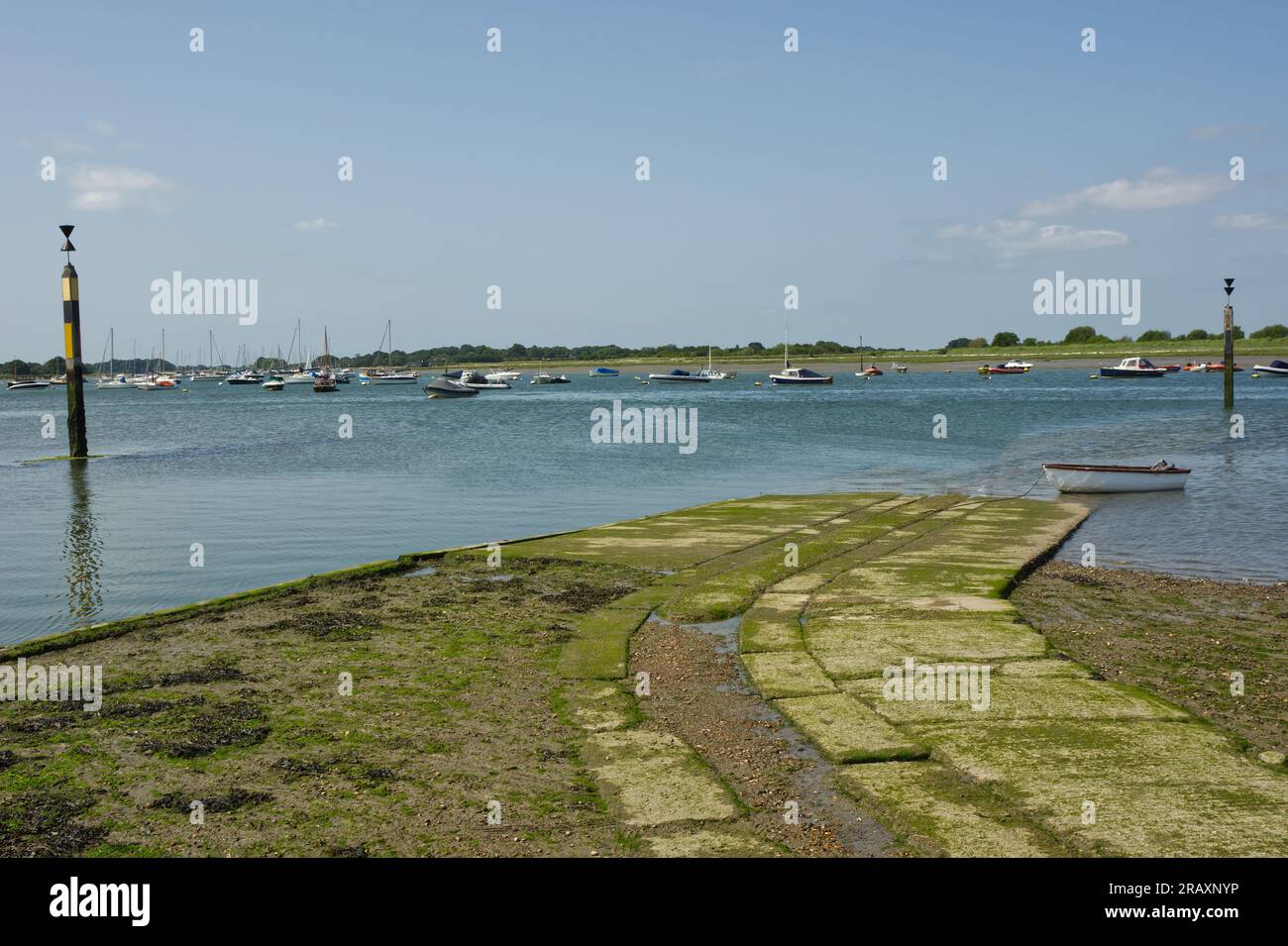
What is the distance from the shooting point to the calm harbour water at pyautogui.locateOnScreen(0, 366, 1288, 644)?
2003cm

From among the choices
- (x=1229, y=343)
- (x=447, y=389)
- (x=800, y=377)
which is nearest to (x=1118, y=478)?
(x=1229, y=343)

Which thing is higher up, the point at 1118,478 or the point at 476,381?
the point at 476,381

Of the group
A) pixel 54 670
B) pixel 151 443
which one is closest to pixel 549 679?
pixel 54 670

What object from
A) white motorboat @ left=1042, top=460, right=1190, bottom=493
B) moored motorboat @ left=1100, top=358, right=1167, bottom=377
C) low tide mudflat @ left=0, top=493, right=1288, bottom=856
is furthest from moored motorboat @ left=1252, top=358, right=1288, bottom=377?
low tide mudflat @ left=0, top=493, right=1288, bottom=856

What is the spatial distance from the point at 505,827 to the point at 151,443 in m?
61.0

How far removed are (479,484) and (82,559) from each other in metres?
16.1

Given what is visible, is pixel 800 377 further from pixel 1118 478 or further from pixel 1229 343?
pixel 1118 478

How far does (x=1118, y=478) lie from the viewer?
29.6 m

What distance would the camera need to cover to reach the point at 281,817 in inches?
300

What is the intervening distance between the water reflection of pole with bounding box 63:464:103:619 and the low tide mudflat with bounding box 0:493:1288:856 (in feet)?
10.2

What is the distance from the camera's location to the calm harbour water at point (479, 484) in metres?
20.0
